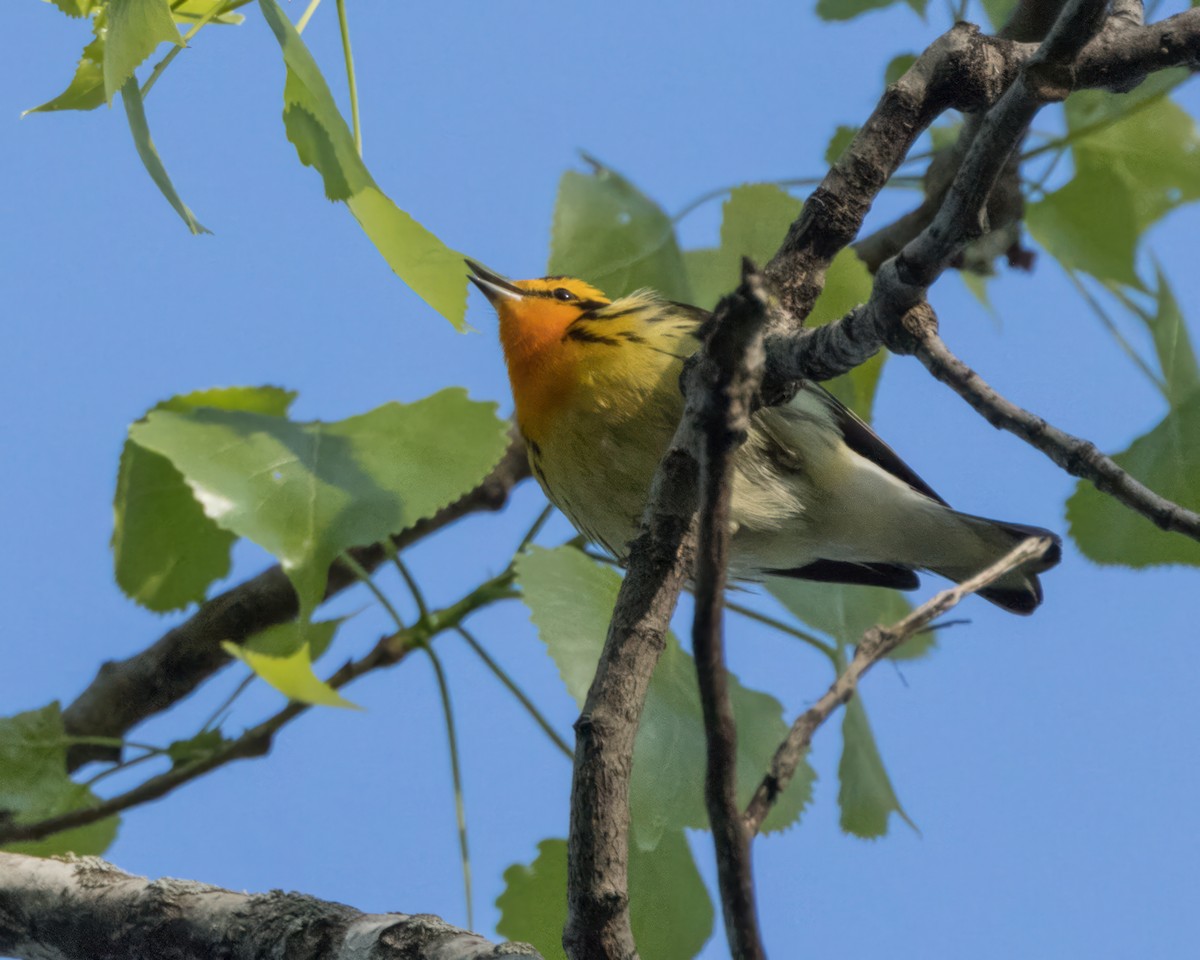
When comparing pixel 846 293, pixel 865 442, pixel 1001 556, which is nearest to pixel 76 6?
pixel 846 293

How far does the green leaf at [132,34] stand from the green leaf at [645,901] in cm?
82

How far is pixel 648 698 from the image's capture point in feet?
4.05

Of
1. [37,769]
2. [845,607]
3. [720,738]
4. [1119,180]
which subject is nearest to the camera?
[720,738]

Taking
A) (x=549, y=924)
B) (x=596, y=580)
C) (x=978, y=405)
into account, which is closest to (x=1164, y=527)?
(x=978, y=405)

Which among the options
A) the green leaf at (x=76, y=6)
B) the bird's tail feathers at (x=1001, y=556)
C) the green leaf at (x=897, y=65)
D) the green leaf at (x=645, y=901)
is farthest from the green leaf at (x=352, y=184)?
the bird's tail feathers at (x=1001, y=556)

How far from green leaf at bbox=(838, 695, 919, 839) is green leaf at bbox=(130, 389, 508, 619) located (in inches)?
23.2

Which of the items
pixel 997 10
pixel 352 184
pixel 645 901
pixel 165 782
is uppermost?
pixel 997 10

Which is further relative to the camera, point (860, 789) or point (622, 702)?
point (860, 789)

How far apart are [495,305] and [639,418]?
0.50 meters

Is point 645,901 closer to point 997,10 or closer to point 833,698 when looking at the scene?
point 833,698

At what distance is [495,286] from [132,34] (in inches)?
42.3

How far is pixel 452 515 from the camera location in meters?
1.73

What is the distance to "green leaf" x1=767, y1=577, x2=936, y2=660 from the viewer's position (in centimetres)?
162

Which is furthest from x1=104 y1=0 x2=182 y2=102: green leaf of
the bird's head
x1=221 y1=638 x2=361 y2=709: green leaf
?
the bird's head
